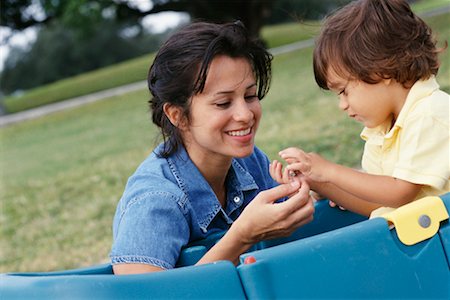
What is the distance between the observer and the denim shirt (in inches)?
68.9

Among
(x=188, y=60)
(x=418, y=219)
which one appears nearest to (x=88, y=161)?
(x=188, y=60)

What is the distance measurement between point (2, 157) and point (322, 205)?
760 cm

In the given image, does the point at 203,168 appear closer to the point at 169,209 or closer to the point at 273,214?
the point at 169,209

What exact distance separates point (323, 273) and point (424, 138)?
520mm

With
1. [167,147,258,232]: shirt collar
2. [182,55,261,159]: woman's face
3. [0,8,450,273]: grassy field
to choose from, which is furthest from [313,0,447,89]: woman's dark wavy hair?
[0,8,450,273]: grassy field

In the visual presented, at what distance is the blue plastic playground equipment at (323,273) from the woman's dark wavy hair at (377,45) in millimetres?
436

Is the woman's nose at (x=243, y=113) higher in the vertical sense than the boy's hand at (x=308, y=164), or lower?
higher

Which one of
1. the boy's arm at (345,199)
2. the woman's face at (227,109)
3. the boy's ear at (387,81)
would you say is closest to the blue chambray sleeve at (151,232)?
the woman's face at (227,109)

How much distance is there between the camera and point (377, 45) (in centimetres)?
187

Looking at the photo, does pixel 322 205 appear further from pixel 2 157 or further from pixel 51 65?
pixel 51 65

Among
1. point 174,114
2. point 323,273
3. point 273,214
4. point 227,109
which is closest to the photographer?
point 323,273

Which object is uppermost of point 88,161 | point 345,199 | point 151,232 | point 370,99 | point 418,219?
point 370,99

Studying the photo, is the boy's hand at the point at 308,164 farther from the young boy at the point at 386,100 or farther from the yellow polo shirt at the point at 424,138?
the yellow polo shirt at the point at 424,138

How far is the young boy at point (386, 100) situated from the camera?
1.74 metres
